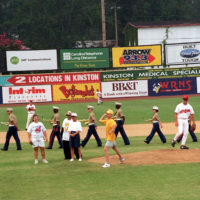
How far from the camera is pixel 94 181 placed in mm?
14695

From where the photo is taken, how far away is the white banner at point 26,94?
5166cm

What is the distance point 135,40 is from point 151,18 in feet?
76.3

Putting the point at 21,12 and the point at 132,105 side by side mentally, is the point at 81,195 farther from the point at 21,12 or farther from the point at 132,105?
the point at 21,12

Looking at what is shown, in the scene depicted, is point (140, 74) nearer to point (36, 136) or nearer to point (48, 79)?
point (48, 79)

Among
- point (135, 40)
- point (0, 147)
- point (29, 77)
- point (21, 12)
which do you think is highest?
point (21, 12)

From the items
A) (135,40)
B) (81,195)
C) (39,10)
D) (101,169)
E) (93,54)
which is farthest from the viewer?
(39,10)

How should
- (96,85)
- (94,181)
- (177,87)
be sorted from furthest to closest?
(177,87), (96,85), (94,181)

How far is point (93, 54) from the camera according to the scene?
57688 millimetres

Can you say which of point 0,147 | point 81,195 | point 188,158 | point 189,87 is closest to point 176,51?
point 189,87

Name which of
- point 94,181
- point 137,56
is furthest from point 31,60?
point 94,181

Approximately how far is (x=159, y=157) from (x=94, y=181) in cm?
422

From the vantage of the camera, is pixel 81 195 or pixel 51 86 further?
pixel 51 86

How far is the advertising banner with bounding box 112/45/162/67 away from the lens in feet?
187

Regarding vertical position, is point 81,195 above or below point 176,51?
below
